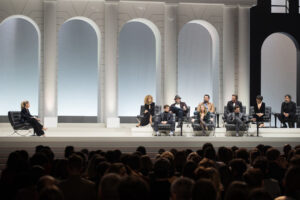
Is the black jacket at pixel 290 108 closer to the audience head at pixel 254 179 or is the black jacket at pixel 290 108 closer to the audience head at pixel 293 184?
the audience head at pixel 254 179

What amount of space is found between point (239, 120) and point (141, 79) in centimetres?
802

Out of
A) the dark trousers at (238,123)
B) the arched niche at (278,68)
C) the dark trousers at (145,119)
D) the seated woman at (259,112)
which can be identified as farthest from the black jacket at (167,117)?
the arched niche at (278,68)

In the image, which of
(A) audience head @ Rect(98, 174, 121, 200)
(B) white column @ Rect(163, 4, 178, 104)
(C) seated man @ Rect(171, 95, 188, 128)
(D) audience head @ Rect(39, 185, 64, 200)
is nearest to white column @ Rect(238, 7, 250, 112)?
(B) white column @ Rect(163, 4, 178, 104)

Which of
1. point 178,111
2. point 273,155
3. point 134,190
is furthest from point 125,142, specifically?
point 134,190

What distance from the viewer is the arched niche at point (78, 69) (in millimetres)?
22281

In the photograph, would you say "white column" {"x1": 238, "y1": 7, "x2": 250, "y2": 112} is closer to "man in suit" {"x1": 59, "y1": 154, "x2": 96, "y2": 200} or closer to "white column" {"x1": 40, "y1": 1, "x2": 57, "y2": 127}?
"white column" {"x1": 40, "y1": 1, "x2": 57, "y2": 127}

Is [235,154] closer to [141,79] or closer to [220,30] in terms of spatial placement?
[220,30]

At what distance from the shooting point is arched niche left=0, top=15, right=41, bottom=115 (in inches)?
844

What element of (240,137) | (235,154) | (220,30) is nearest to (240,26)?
(220,30)

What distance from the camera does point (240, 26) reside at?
810 inches

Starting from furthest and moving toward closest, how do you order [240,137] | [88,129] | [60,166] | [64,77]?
[64,77], [88,129], [240,137], [60,166]

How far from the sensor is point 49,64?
63.7ft

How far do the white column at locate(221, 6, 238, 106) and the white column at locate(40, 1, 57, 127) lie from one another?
688 cm

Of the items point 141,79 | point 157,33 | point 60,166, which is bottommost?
point 60,166
